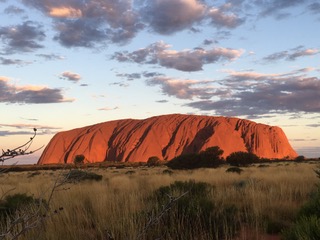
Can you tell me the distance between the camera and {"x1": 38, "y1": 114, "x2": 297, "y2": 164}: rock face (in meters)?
102

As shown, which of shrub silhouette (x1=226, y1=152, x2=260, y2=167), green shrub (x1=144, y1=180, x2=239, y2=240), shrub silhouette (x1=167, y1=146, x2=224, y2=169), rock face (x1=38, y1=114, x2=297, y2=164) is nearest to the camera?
green shrub (x1=144, y1=180, x2=239, y2=240)

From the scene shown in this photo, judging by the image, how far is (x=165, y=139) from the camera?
106 m

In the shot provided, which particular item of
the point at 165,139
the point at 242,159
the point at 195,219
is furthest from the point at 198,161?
the point at 165,139

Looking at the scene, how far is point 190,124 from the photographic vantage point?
10925 centimetres

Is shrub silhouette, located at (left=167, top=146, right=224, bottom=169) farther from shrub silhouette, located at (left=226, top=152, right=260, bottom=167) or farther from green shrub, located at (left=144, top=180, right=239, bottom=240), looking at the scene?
green shrub, located at (left=144, top=180, right=239, bottom=240)

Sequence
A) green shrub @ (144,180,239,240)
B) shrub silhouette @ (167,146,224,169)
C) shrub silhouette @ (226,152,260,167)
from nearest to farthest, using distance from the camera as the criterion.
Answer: green shrub @ (144,180,239,240), shrub silhouette @ (167,146,224,169), shrub silhouette @ (226,152,260,167)

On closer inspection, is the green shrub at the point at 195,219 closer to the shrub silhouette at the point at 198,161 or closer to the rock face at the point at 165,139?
the shrub silhouette at the point at 198,161

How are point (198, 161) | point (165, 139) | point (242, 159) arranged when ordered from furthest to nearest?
point (165, 139) → point (242, 159) → point (198, 161)

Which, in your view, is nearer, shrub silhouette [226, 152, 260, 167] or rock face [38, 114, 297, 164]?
shrub silhouette [226, 152, 260, 167]

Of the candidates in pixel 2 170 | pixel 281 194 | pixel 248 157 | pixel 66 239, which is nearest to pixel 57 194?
pixel 66 239

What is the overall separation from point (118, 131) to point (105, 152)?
842 centimetres

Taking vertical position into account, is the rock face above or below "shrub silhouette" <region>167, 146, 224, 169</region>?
above

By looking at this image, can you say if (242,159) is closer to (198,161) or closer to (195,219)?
(198,161)

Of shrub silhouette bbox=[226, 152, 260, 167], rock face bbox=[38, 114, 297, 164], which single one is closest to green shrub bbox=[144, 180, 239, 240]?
shrub silhouette bbox=[226, 152, 260, 167]
